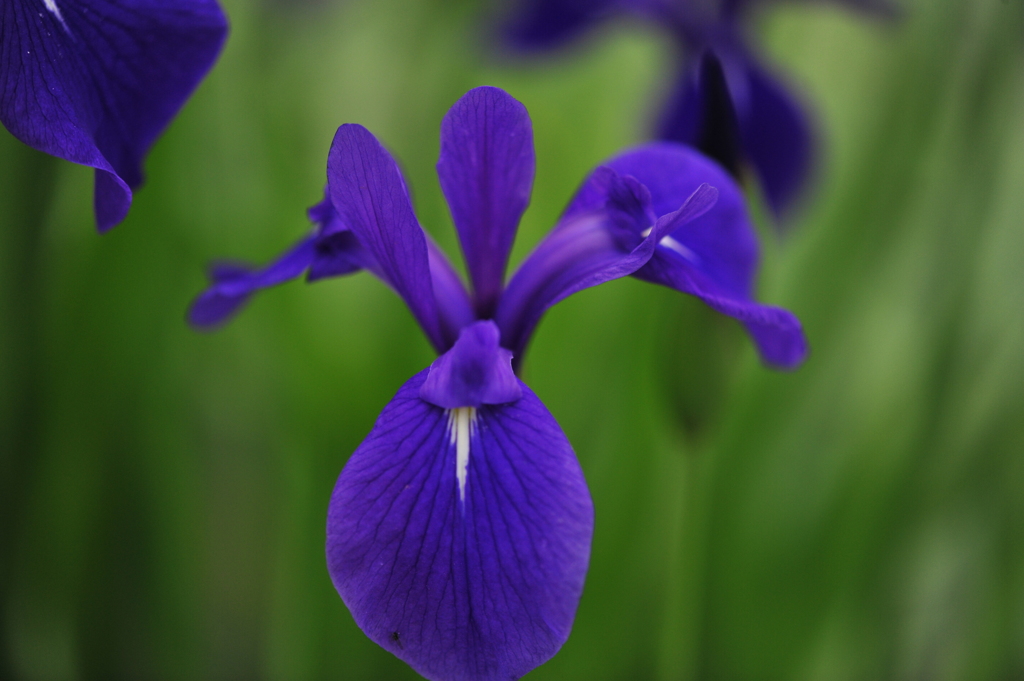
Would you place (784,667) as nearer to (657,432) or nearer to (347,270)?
(657,432)

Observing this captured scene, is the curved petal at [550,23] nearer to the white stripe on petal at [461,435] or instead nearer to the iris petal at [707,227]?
the iris petal at [707,227]

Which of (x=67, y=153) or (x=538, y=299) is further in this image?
(x=538, y=299)

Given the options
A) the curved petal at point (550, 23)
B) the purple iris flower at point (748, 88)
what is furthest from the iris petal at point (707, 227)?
the curved petal at point (550, 23)

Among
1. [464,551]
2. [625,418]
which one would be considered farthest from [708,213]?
[625,418]

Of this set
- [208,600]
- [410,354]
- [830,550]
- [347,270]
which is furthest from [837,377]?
[208,600]

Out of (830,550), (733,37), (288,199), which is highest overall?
(733,37)

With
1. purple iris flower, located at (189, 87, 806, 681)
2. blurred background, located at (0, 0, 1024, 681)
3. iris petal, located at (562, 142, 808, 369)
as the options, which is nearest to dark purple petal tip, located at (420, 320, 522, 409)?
purple iris flower, located at (189, 87, 806, 681)

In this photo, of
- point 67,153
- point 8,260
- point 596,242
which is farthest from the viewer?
point 8,260

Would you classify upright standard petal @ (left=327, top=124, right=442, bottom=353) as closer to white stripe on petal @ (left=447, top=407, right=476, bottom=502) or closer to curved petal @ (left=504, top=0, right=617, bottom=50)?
white stripe on petal @ (left=447, top=407, right=476, bottom=502)

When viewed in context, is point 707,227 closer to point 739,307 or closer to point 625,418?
point 739,307
